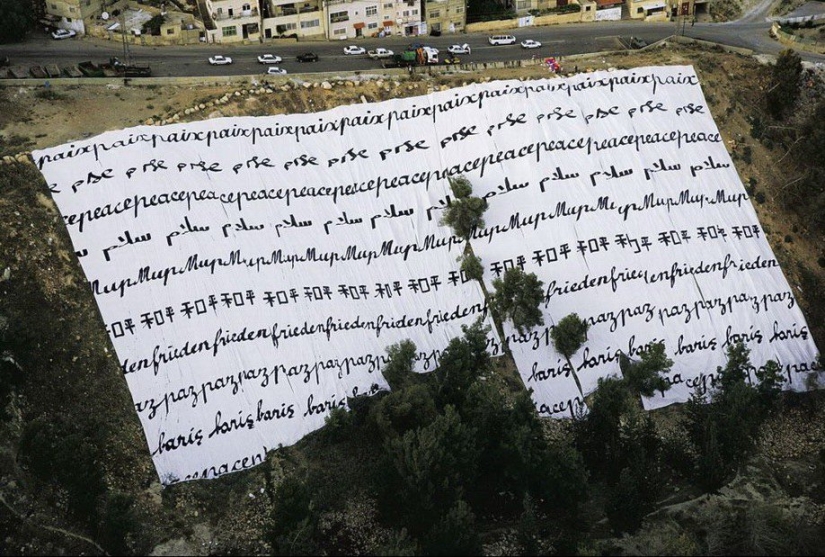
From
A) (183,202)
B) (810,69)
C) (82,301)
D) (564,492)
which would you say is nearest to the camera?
(564,492)

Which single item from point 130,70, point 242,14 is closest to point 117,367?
point 130,70

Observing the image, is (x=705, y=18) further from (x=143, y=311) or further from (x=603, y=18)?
(x=143, y=311)

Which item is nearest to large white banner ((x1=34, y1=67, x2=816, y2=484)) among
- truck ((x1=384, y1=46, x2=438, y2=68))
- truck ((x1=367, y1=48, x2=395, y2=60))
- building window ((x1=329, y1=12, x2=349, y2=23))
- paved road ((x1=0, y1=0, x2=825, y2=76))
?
truck ((x1=384, y1=46, x2=438, y2=68))

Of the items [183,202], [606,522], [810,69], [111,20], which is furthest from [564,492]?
[111,20]

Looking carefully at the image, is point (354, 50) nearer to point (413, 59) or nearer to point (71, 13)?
point (413, 59)

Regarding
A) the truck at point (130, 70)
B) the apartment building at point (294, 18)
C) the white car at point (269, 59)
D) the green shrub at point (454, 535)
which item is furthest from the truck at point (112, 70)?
the green shrub at point (454, 535)

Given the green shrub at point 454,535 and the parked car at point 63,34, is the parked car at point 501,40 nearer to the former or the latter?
the parked car at point 63,34
